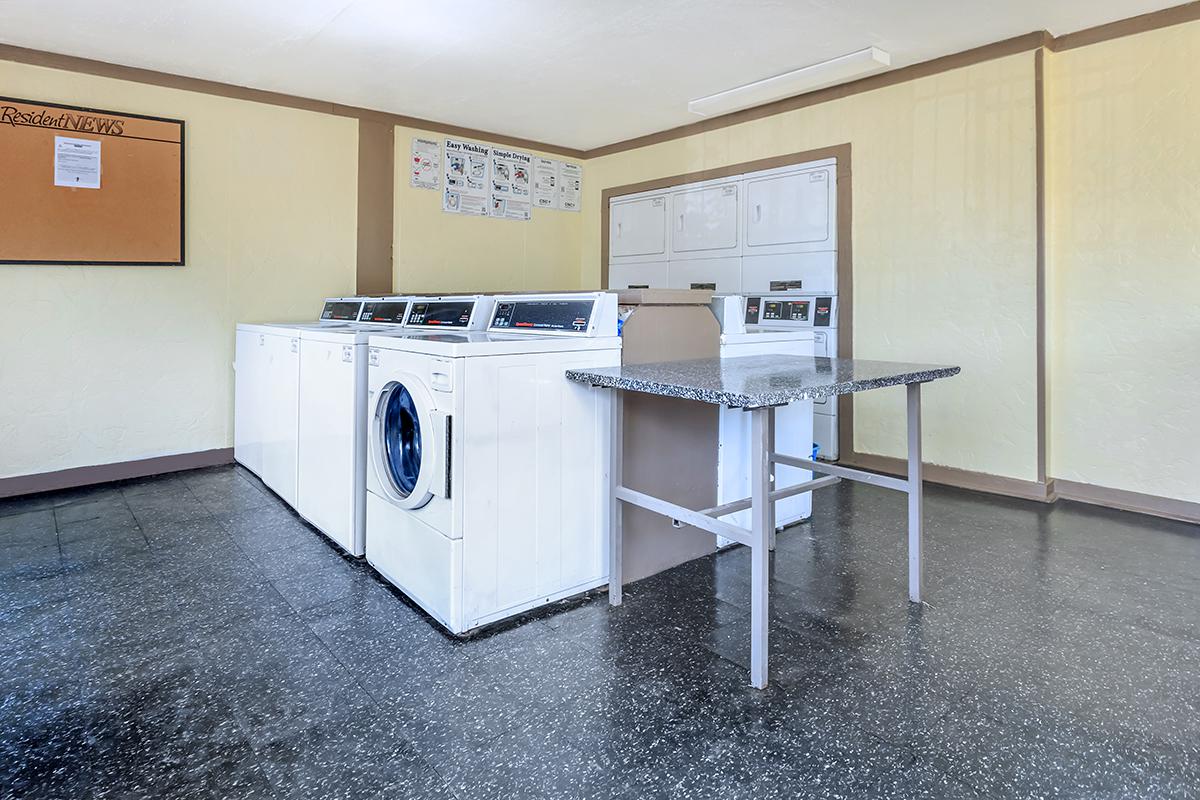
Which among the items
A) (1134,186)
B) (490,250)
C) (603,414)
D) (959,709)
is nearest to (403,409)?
(603,414)

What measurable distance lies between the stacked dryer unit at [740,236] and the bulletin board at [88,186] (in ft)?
10.7

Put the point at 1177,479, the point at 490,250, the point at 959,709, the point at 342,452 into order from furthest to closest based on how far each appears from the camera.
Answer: the point at 490,250, the point at 1177,479, the point at 342,452, the point at 959,709

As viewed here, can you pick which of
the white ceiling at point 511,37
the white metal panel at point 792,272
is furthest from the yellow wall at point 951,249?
the white ceiling at point 511,37

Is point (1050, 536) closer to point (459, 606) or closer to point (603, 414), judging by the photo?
point (603, 414)

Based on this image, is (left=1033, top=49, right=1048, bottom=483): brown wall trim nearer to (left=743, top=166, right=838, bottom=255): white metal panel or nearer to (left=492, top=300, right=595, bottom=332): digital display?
(left=743, top=166, right=838, bottom=255): white metal panel

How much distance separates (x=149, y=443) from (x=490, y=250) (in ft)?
9.01

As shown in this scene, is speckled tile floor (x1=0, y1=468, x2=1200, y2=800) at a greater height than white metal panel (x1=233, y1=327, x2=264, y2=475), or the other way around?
white metal panel (x1=233, y1=327, x2=264, y2=475)

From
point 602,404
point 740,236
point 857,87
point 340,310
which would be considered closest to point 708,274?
point 740,236

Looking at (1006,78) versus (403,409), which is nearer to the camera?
(403,409)

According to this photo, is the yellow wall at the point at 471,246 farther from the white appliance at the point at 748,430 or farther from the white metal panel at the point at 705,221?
the white appliance at the point at 748,430

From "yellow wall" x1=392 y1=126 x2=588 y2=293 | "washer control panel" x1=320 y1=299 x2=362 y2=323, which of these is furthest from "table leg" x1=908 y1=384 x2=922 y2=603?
"yellow wall" x1=392 y1=126 x2=588 y2=293

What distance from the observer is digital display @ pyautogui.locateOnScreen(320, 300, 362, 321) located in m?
4.05

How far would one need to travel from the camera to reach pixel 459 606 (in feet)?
6.71

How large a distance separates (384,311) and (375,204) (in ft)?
4.93
